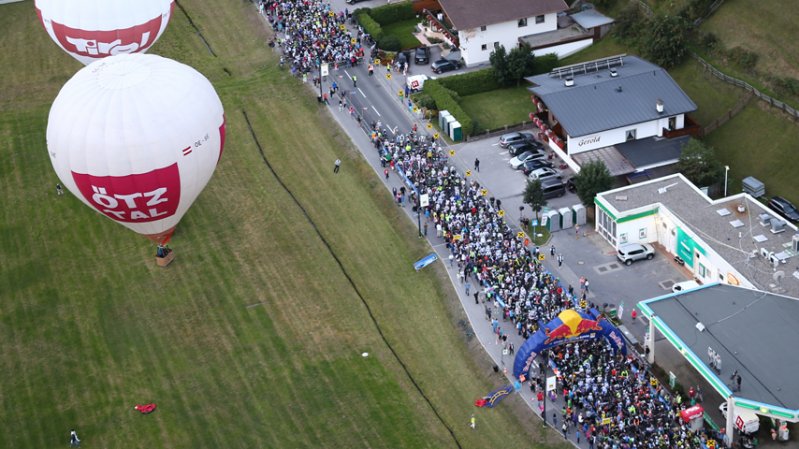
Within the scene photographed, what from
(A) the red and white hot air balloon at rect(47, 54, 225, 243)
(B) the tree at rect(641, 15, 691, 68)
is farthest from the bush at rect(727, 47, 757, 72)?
(A) the red and white hot air balloon at rect(47, 54, 225, 243)

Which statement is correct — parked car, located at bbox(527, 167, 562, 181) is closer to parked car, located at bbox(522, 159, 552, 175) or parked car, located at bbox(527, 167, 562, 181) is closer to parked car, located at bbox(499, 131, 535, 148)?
parked car, located at bbox(522, 159, 552, 175)

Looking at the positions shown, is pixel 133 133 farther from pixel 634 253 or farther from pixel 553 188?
pixel 634 253

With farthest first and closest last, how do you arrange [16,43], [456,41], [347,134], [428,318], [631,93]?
[16,43] < [456,41] < [347,134] < [631,93] < [428,318]

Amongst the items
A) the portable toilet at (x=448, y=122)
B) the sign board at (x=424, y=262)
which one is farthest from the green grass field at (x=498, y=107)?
the sign board at (x=424, y=262)

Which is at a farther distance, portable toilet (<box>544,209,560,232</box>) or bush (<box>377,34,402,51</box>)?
bush (<box>377,34,402,51</box>)

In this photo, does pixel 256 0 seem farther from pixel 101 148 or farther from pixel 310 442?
pixel 310 442

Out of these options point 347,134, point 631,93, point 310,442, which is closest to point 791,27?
point 631,93

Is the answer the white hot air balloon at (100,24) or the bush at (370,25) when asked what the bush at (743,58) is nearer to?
the bush at (370,25)
